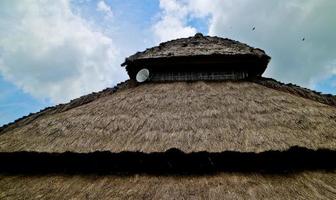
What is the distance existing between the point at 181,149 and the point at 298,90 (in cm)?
496

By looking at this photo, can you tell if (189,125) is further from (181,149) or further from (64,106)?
(64,106)

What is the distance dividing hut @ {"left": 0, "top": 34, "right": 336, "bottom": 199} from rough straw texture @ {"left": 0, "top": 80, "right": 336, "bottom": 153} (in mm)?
22

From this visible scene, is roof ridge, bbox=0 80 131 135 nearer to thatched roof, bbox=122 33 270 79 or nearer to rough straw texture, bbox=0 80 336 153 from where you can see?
rough straw texture, bbox=0 80 336 153

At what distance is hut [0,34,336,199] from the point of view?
18.5 ft

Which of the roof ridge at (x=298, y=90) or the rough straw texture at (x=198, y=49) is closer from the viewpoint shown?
the roof ridge at (x=298, y=90)

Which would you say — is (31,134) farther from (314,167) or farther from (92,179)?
(314,167)

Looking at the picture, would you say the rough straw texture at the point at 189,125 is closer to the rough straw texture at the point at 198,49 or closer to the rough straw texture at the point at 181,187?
the rough straw texture at the point at 181,187

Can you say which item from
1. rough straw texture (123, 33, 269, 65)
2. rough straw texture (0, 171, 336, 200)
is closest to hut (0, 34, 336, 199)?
rough straw texture (0, 171, 336, 200)

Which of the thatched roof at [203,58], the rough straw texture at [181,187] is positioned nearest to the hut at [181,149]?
the rough straw texture at [181,187]

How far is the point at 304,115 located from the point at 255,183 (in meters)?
2.36

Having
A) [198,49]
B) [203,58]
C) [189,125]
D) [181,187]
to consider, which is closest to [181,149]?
[181,187]

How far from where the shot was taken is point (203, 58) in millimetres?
10422

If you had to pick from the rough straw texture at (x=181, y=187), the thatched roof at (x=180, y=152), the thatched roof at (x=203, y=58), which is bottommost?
the rough straw texture at (x=181, y=187)

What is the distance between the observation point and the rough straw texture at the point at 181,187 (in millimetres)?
5211
